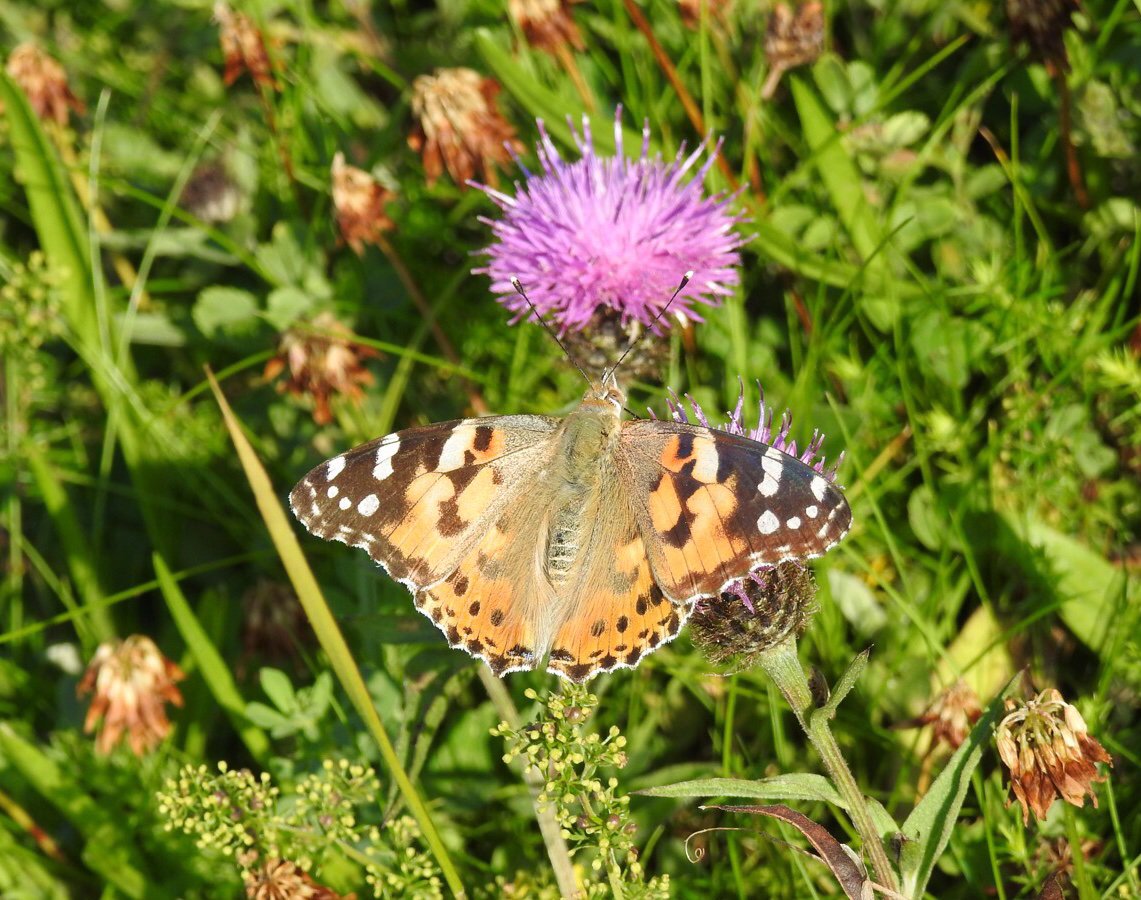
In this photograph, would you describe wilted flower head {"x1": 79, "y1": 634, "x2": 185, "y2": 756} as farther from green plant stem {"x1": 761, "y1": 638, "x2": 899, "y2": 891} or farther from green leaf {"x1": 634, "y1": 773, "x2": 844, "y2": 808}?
green plant stem {"x1": 761, "y1": 638, "x2": 899, "y2": 891}

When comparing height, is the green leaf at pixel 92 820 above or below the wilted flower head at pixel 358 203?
below

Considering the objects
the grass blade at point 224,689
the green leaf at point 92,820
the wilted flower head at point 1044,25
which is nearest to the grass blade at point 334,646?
the grass blade at point 224,689

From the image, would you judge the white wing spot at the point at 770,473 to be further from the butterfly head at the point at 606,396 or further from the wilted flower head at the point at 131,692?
the wilted flower head at the point at 131,692

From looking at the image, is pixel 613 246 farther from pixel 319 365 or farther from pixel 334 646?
pixel 334 646

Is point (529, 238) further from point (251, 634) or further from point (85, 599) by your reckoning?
point (85, 599)

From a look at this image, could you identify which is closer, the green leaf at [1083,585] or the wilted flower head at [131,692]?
the green leaf at [1083,585]

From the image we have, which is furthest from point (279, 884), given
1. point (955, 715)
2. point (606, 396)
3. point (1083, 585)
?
point (1083, 585)

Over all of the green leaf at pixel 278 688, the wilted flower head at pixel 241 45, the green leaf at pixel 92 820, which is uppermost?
the wilted flower head at pixel 241 45
